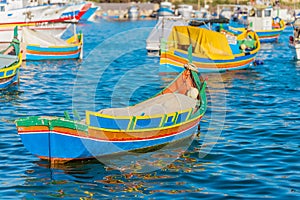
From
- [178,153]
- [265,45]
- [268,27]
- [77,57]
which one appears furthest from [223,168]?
[268,27]

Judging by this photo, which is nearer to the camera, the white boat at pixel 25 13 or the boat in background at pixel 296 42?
the boat in background at pixel 296 42

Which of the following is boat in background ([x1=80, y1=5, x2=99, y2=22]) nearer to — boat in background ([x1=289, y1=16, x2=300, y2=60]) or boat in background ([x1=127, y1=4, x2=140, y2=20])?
boat in background ([x1=127, y1=4, x2=140, y2=20])

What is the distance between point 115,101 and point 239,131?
8.70m

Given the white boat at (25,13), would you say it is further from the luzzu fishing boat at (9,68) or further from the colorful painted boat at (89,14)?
the colorful painted boat at (89,14)

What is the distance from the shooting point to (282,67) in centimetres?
4234

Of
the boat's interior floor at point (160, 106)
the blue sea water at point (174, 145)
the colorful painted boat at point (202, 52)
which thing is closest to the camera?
the blue sea water at point (174, 145)

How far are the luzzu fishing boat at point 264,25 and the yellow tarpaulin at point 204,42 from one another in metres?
21.8

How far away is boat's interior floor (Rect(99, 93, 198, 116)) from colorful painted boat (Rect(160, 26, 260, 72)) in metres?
15.6

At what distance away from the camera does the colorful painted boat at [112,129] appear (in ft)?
56.2

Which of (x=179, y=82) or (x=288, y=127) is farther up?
(x=179, y=82)

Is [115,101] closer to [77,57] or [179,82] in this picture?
[179,82]

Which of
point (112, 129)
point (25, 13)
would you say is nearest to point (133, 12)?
point (25, 13)

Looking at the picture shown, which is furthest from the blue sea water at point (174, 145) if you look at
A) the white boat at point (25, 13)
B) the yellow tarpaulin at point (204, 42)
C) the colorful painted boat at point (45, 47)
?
the white boat at point (25, 13)

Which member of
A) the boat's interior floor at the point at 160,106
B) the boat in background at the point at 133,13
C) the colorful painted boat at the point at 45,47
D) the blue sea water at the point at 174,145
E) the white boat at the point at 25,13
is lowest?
the boat in background at the point at 133,13
